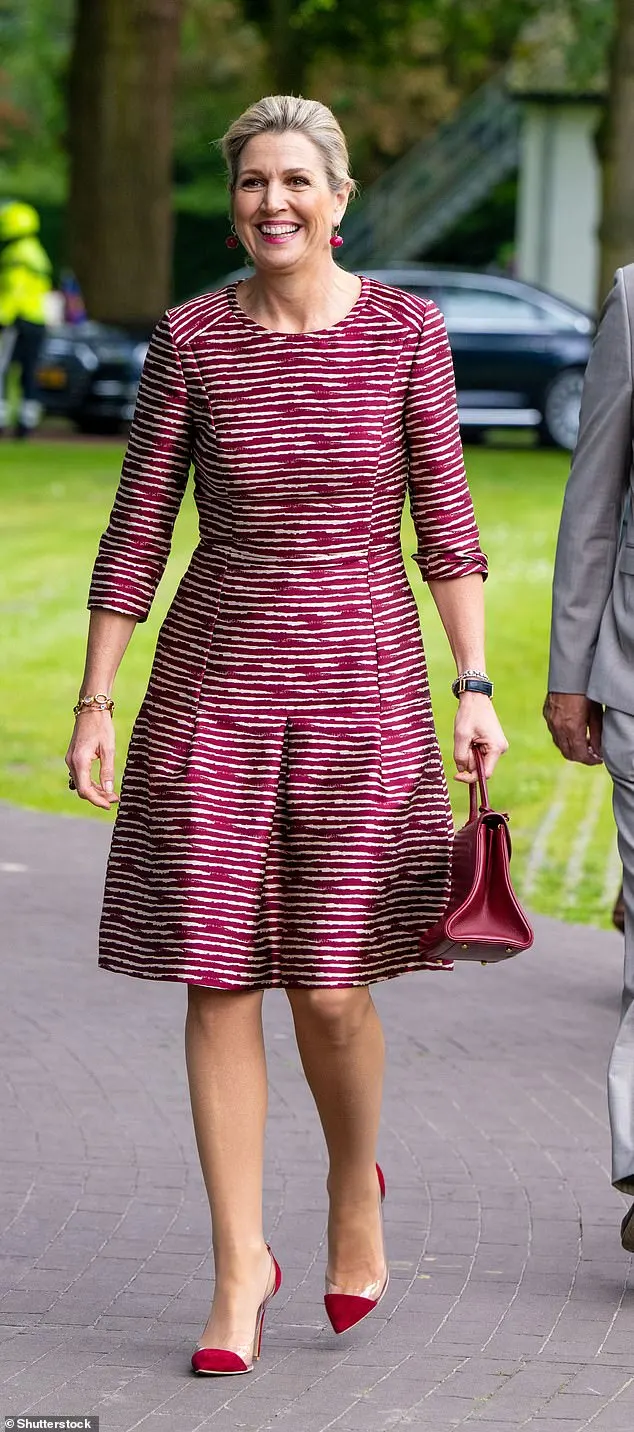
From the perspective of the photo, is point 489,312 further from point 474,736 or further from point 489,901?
point 489,901

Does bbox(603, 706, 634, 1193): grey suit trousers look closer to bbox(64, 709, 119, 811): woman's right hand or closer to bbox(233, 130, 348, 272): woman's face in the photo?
bbox(64, 709, 119, 811): woman's right hand

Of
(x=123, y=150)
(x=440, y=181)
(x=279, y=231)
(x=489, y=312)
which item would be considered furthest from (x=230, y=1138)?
(x=440, y=181)

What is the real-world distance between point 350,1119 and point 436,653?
Result: 9.40 metres

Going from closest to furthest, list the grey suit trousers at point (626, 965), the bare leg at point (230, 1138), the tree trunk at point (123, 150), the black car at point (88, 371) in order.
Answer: the bare leg at point (230, 1138)
the grey suit trousers at point (626, 965)
the black car at point (88, 371)
the tree trunk at point (123, 150)

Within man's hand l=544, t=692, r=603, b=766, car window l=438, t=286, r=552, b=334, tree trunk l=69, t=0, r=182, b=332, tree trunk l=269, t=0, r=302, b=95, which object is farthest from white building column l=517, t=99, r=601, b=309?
man's hand l=544, t=692, r=603, b=766

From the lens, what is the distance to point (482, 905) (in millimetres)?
4297

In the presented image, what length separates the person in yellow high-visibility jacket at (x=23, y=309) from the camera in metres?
25.4

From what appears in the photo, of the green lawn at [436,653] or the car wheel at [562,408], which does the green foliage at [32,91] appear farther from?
the green lawn at [436,653]

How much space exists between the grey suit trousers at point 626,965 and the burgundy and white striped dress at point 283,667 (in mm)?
550

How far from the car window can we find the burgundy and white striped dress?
2341cm

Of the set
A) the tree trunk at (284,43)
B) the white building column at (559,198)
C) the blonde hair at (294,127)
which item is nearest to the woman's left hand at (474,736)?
the blonde hair at (294,127)

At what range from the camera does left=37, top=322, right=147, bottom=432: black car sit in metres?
26.4

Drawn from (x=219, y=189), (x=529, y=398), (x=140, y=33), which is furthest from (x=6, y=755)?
(x=219, y=189)

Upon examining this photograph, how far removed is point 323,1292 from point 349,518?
4.96ft
